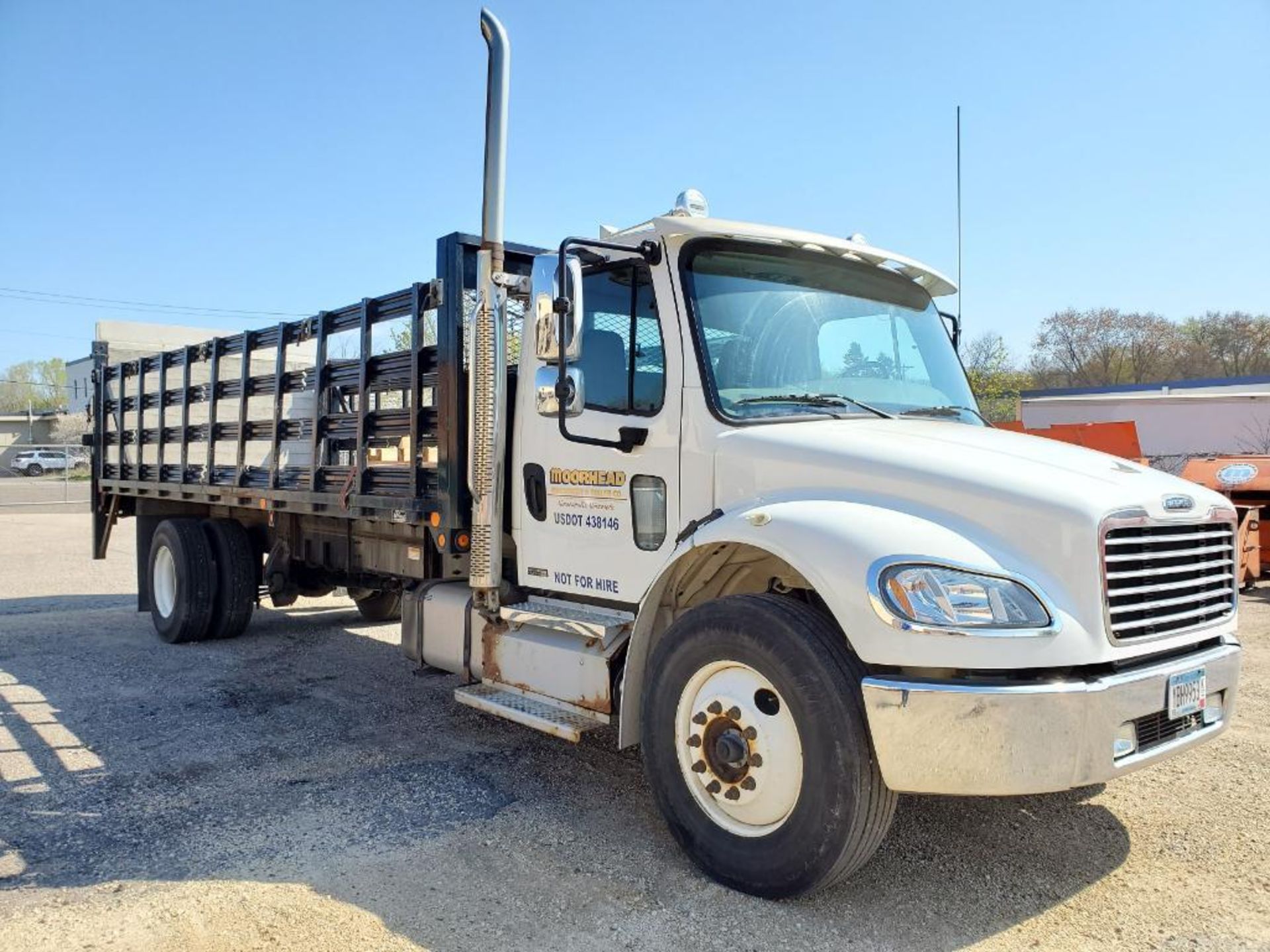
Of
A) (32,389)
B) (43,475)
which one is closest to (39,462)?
(43,475)

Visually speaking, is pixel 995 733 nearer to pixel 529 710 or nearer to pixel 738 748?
pixel 738 748

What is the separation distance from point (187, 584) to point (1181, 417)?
24.3 metres

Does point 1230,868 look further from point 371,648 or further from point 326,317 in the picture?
point 371,648

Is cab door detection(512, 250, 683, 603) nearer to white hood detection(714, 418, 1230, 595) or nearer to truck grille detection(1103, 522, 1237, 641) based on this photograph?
white hood detection(714, 418, 1230, 595)

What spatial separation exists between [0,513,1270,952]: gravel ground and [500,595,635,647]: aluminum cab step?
787mm

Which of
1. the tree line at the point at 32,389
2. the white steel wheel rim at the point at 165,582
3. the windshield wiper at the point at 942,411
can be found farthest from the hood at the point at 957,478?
the tree line at the point at 32,389

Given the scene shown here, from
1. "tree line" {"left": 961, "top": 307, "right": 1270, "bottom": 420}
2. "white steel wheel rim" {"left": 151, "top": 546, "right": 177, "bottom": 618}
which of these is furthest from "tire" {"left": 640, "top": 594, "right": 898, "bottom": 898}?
"tree line" {"left": 961, "top": 307, "right": 1270, "bottom": 420}

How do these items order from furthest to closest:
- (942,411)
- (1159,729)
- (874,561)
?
1. (942,411)
2. (1159,729)
3. (874,561)

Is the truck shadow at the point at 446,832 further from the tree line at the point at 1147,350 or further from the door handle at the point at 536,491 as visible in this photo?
the tree line at the point at 1147,350

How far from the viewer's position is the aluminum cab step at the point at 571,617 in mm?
4406

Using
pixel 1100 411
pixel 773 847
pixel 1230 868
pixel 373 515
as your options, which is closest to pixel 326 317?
pixel 373 515

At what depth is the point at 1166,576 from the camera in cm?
343

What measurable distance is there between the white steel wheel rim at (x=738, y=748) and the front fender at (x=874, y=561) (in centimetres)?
43

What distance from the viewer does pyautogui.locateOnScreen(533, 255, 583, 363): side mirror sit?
3982 mm
